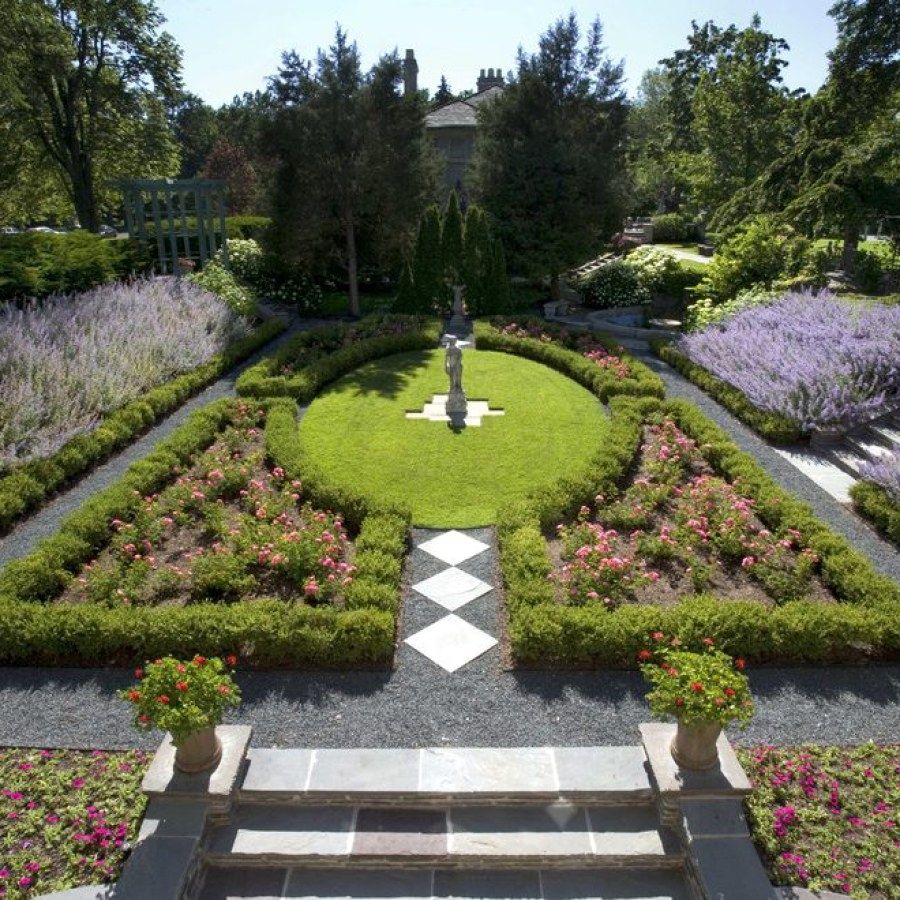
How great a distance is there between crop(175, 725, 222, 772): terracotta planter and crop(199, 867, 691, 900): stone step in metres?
0.74

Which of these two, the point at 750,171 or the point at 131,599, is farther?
the point at 750,171

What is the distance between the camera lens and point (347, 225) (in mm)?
21547

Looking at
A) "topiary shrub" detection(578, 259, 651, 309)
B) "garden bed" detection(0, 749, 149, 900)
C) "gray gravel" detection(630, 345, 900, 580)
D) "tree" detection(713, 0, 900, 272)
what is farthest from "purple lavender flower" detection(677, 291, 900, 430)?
"garden bed" detection(0, 749, 149, 900)

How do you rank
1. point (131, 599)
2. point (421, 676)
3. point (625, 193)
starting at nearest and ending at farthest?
point (421, 676), point (131, 599), point (625, 193)

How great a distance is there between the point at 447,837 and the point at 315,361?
12.7 m

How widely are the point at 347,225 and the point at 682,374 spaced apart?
38.5 feet

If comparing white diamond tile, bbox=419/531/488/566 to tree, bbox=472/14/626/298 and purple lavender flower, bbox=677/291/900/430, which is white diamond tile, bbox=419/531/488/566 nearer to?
purple lavender flower, bbox=677/291/900/430

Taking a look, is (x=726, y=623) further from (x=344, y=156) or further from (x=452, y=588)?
(x=344, y=156)

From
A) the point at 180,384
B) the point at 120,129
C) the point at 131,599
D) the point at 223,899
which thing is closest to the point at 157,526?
the point at 131,599

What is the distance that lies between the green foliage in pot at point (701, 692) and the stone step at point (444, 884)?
1.20 metres

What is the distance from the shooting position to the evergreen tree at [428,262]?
21.6m

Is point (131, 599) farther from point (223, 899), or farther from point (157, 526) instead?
point (223, 899)

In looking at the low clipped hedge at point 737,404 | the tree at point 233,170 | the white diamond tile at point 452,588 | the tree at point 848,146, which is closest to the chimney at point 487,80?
the tree at point 233,170

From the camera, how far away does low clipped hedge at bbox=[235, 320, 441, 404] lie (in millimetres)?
14250
